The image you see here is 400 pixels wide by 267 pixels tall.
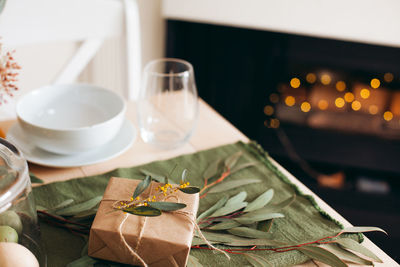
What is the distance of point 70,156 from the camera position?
769 mm

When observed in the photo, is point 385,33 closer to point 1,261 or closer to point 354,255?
point 354,255

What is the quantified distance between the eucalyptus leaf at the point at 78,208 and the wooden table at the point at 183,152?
12 centimetres

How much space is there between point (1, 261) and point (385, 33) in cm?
174

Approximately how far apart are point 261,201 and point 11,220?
0.38 m

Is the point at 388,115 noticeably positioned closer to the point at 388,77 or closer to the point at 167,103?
the point at 388,77

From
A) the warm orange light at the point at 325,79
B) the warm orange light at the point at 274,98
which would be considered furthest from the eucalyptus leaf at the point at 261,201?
the warm orange light at the point at 325,79

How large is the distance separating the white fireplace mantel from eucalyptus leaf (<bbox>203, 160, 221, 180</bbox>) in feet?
3.77

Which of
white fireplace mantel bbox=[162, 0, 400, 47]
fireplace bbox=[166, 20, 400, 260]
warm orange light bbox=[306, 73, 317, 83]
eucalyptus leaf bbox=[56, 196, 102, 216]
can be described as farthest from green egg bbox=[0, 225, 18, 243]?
warm orange light bbox=[306, 73, 317, 83]

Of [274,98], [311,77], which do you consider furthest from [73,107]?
[311,77]

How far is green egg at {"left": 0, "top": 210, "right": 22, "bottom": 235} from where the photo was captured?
0.46 m

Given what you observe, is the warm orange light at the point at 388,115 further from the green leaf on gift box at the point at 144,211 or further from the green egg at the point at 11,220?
the green egg at the point at 11,220

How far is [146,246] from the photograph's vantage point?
0.49 metres

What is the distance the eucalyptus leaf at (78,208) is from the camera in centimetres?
60

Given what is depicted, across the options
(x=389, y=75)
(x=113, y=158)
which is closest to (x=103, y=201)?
(x=113, y=158)
